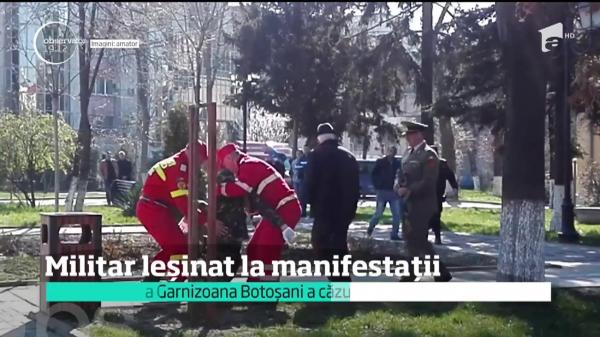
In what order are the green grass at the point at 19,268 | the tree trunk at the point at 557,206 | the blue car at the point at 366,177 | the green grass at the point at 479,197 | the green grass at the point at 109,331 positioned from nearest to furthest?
the green grass at the point at 109,331 → the green grass at the point at 19,268 → the tree trunk at the point at 557,206 → the blue car at the point at 366,177 → the green grass at the point at 479,197

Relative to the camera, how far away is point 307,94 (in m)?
25.2

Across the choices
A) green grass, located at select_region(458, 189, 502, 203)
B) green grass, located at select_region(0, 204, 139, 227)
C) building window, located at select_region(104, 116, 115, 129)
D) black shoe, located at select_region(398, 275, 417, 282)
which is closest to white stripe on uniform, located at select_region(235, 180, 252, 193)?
black shoe, located at select_region(398, 275, 417, 282)

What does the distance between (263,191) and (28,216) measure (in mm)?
13299

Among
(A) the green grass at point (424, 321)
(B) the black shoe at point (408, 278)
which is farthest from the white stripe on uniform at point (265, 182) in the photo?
(B) the black shoe at point (408, 278)

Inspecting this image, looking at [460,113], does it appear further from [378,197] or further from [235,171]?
[235,171]

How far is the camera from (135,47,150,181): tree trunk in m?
18.3

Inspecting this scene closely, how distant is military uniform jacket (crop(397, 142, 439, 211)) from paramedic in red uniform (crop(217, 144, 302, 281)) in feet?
5.41

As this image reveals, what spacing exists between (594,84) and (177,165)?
8713mm

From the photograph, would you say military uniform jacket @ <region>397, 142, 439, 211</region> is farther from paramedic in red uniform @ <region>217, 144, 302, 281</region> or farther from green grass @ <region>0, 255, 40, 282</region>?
green grass @ <region>0, 255, 40, 282</region>

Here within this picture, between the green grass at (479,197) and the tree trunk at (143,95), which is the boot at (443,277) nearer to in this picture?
the tree trunk at (143,95)

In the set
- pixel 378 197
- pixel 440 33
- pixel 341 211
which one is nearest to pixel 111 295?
pixel 341 211

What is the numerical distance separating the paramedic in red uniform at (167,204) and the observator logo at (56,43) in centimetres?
610

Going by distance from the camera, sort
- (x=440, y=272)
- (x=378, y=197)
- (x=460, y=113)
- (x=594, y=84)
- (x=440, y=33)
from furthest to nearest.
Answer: (x=460, y=113)
(x=440, y=33)
(x=378, y=197)
(x=594, y=84)
(x=440, y=272)

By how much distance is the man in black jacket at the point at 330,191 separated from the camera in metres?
9.70
